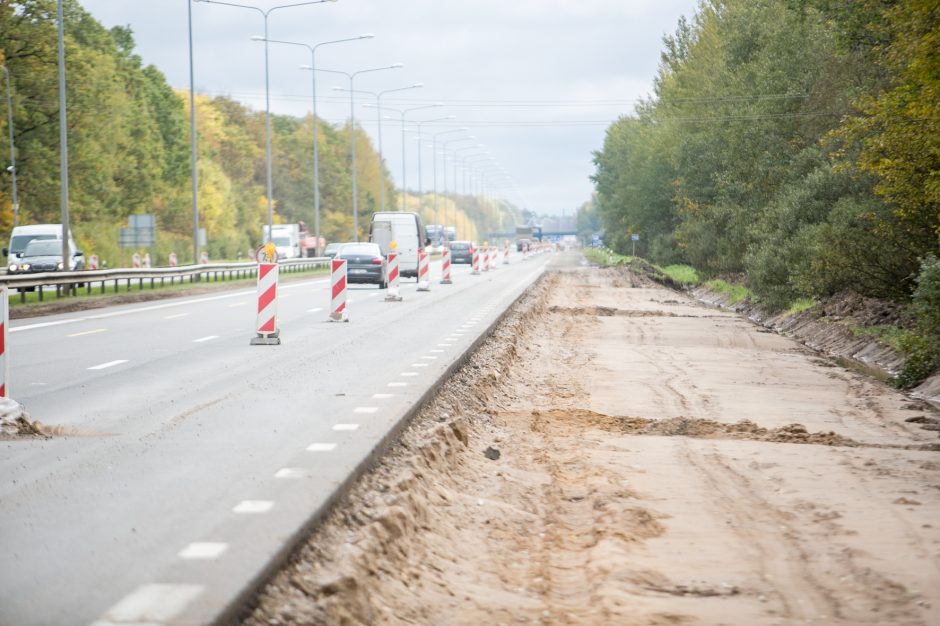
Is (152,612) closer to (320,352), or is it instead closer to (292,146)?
(320,352)

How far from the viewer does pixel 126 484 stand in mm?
8219

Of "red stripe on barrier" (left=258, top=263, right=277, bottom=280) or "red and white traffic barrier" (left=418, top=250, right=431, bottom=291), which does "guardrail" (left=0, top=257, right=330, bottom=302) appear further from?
"red stripe on barrier" (left=258, top=263, right=277, bottom=280)

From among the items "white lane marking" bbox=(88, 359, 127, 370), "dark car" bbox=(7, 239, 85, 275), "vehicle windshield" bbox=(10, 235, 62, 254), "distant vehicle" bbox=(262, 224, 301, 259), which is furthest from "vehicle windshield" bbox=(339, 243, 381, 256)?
"distant vehicle" bbox=(262, 224, 301, 259)

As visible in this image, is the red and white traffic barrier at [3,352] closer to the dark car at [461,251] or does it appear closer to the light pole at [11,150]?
the light pole at [11,150]

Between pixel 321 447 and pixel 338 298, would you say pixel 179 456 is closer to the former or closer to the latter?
pixel 321 447

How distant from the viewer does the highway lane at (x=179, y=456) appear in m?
5.70

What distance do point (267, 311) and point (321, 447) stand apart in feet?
36.4

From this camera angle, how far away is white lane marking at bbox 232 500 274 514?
7.18 metres

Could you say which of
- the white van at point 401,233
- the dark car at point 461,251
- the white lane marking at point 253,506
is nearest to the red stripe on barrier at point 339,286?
the white lane marking at point 253,506

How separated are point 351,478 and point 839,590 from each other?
297cm

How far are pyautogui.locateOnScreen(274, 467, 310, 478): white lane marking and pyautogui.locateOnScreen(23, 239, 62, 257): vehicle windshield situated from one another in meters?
41.0

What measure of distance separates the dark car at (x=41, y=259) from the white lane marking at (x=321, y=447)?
3825cm

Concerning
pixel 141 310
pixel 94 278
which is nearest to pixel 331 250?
pixel 94 278

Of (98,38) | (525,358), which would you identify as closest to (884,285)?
(525,358)
